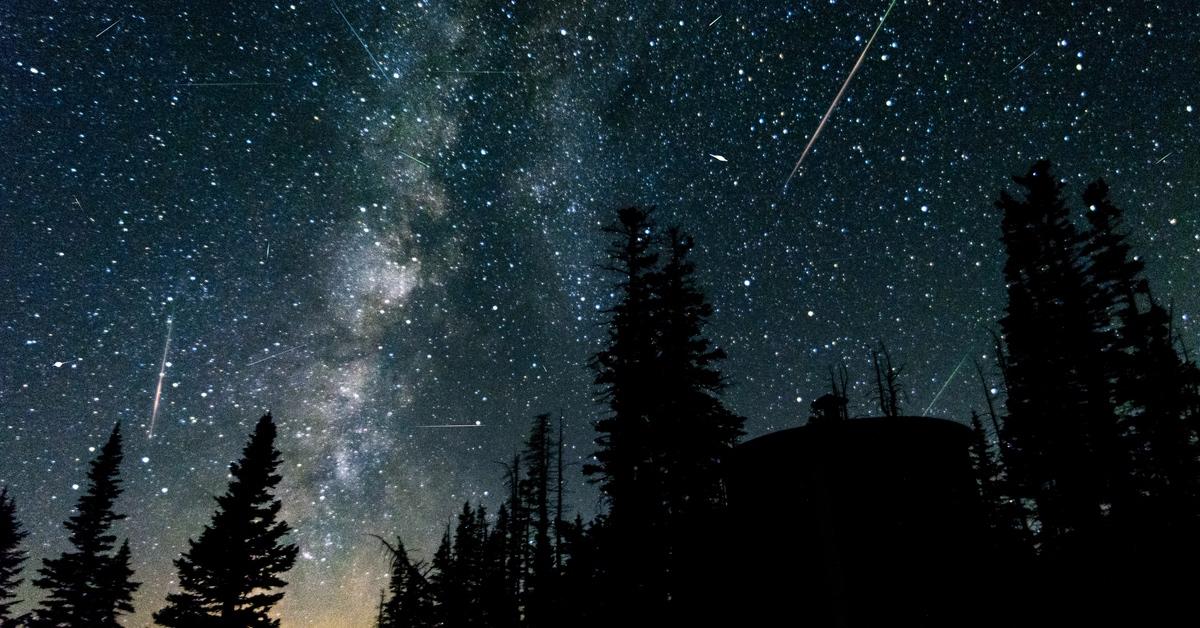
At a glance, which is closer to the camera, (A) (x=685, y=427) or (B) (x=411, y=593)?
(B) (x=411, y=593)

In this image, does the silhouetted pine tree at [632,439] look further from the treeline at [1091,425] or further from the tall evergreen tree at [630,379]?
the treeline at [1091,425]

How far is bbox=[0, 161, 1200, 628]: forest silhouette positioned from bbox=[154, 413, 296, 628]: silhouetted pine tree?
0.07 metres

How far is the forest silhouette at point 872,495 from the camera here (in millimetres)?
14234

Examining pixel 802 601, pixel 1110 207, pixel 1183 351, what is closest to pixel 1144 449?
pixel 1183 351

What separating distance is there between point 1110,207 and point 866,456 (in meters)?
19.7

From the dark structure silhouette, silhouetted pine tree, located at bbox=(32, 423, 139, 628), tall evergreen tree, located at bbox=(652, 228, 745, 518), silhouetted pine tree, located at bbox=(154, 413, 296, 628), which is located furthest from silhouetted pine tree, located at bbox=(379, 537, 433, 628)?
silhouetted pine tree, located at bbox=(32, 423, 139, 628)

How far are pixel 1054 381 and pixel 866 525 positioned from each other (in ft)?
47.7

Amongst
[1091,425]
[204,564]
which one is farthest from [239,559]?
[1091,425]

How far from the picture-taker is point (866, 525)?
14.3 meters

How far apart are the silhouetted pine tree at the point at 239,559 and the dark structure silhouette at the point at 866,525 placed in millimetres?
18642

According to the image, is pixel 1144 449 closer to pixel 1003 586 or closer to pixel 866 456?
pixel 1003 586

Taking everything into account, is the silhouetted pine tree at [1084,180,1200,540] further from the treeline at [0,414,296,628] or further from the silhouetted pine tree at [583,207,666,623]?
the treeline at [0,414,296,628]

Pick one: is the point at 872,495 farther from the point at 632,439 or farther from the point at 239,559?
the point at 239,559

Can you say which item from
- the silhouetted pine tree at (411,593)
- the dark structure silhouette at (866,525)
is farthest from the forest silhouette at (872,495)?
the silhouetted pine tree at (411,593)
